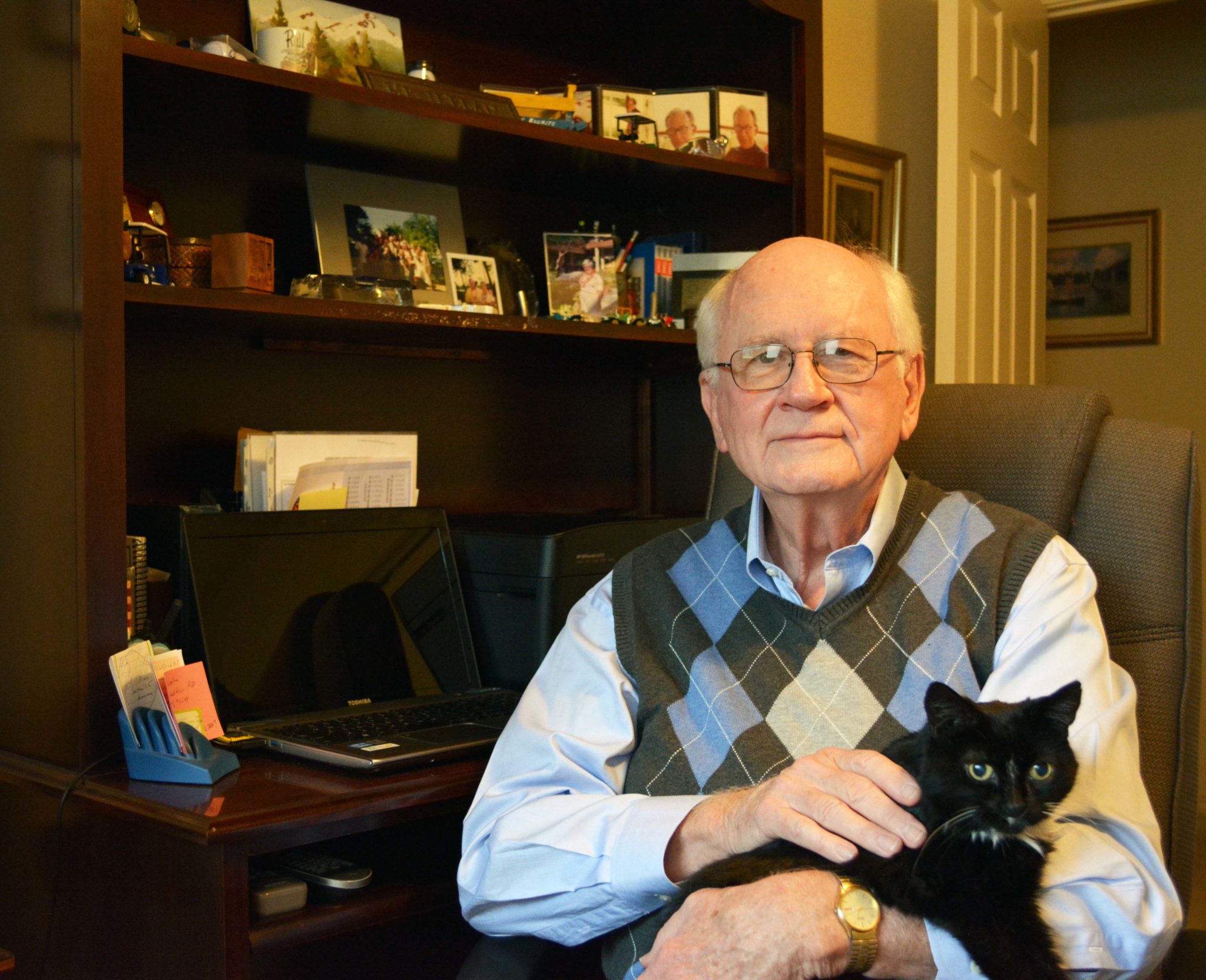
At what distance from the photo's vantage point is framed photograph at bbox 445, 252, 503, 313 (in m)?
2.15

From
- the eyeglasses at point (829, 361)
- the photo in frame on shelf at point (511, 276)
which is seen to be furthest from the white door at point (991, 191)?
the eyeglasses at point (829, 361)

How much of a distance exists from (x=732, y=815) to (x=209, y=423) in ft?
3.97

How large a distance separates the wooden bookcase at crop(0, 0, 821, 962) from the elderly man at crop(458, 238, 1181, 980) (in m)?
0.58

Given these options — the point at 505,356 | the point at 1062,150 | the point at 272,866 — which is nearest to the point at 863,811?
the point at 272,866

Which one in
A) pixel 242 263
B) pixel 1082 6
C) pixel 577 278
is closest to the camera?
pixel 242 263

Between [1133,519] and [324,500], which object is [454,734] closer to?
[324,500]

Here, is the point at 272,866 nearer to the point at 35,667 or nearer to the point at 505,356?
the point at 35,667

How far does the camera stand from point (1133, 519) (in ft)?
4.50

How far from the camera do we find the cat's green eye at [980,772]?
952 mm

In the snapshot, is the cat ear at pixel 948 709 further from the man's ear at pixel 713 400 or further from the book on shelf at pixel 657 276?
the book on shelf at pixel 657 276

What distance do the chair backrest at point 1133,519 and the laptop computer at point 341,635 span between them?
75 cm

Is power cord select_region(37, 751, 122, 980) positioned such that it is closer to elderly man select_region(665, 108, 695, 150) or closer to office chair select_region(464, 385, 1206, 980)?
office chair select_region(464, 385, 1206, 980)

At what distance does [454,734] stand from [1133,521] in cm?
87

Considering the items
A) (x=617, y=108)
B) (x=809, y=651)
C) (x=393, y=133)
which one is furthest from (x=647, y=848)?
(x=617, y=108)
